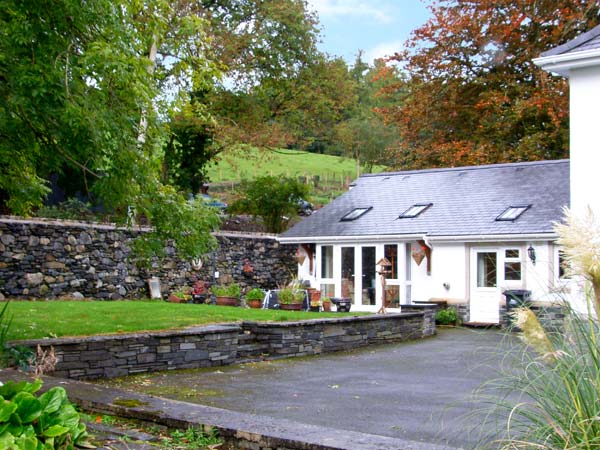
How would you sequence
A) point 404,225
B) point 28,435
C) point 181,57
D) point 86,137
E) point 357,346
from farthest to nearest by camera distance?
point 404,225 < point 357,346 < point 181,57 < point 86,137 < point 28,435

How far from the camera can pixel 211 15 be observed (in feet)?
93.9

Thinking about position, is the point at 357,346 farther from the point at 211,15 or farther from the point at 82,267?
the point at 211,15

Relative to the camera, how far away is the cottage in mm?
19156

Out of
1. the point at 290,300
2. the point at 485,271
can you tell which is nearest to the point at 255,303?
the point at 290,300

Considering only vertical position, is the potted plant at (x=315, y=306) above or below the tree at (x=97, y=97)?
below

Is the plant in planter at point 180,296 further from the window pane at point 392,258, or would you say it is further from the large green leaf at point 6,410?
the large green leaf at point 6,410

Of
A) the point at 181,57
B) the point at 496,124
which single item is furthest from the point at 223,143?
the point at 181,57

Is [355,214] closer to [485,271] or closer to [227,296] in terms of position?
[485,271]

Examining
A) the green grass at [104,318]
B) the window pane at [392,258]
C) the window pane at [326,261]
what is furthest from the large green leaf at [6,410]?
the window pane at [326,261]

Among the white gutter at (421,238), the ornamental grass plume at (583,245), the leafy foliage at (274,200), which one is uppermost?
the leafy foliage at (274,200)

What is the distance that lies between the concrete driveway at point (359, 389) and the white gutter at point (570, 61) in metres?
6.07

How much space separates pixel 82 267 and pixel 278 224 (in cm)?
1097

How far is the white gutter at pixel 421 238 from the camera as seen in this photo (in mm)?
18297

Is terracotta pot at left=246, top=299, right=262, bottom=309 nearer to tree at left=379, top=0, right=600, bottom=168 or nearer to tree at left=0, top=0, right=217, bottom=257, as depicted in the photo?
tree at left=0, top=0, right=217, bottom=257
